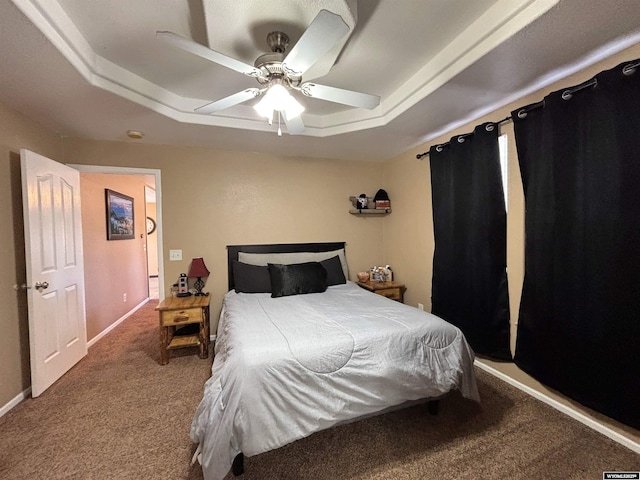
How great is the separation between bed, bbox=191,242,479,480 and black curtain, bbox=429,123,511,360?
74 cm

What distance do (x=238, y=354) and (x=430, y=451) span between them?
127 centimetres

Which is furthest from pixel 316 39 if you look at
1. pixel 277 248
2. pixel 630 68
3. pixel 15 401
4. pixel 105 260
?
pixel 105 260

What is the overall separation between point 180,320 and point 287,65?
2440 millimetres

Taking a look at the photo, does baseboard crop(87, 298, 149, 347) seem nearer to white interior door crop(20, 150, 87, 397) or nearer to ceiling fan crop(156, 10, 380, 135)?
white interior door crop(20, 150, 87, 397)

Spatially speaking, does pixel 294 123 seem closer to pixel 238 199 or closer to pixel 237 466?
pixel 238 199

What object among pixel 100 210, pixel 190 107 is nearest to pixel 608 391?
Answer: pixel 190 107

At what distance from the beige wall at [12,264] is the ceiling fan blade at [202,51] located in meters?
1.93

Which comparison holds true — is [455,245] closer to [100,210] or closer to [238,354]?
[238,354]

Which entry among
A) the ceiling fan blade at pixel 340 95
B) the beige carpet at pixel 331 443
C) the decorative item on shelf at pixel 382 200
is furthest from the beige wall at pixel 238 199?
the ceiling fan blade at pixel 340 95

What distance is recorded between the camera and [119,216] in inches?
168

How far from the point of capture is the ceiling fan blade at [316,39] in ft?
3.67

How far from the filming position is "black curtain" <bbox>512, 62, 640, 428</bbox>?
1.58 m

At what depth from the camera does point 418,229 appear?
341cm

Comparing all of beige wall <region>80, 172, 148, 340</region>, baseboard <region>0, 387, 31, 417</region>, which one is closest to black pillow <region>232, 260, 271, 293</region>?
baseboard <region>0, 387, 31, 417</region>
